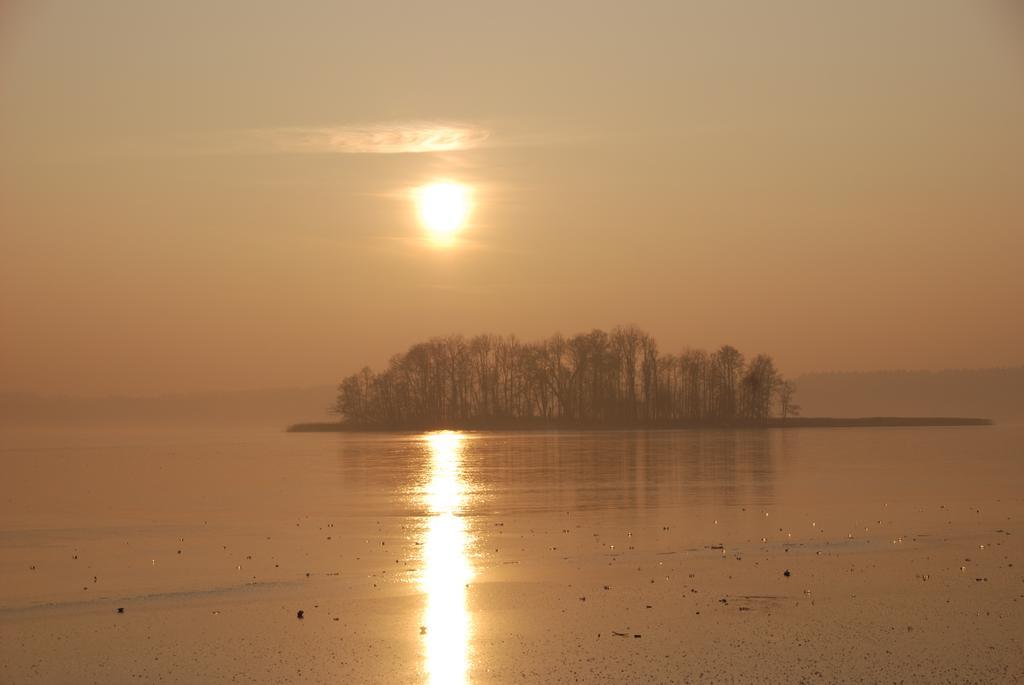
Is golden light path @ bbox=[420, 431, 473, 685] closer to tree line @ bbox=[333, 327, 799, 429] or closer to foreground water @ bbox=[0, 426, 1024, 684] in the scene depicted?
foreground water @ bbox=[0, 426, 1024, 684]

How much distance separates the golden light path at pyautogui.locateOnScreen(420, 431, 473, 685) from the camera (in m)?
14.2

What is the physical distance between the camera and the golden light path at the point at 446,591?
1423 centimetres

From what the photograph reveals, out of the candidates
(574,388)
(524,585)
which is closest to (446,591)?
(524,585)

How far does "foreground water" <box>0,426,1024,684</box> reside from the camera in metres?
14.3

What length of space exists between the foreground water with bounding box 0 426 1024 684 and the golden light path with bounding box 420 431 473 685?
8cm

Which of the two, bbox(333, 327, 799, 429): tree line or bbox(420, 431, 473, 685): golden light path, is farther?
bbox(333, 327, 799, 429): tree line

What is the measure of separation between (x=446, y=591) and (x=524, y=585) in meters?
1.52

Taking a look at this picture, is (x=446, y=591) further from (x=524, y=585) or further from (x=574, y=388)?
(x=574, y=388)

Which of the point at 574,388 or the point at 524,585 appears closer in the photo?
the point at 524,585

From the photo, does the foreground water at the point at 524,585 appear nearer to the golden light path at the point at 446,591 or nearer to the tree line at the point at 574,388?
the golden light path at the point at 446,591

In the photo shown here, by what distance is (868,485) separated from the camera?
40.0m

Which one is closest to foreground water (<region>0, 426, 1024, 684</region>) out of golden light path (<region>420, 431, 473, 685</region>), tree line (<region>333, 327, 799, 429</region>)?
golden light path (<region>420, 431, 473, 685</region>)

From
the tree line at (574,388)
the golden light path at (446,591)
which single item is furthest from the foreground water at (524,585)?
the tree line at (574,388)

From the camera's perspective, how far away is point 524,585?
64.9 feet
